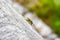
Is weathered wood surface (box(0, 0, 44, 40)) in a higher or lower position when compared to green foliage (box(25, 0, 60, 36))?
lower

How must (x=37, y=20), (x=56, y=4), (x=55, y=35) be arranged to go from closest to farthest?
(x=55, y=35) → (x=37, y=20) → (x=56, y=4)

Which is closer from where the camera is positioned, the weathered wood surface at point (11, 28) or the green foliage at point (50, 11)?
the weathered wood surface at point (11, 28)

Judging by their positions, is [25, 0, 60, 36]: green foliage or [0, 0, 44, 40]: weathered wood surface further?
[25, 0, 60, 36]: green foliage

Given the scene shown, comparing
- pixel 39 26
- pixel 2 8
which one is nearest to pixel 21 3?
pixel 39 26

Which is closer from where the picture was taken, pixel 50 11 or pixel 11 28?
pixel 11 28

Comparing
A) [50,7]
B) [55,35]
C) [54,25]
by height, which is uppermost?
[50,7]

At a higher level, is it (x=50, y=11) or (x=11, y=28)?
(x=50, y=11)

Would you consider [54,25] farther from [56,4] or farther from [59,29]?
[56,4]

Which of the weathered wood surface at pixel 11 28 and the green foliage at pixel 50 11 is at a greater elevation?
the green foliage at pixel 50 11
